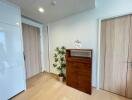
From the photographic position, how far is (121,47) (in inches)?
82.5

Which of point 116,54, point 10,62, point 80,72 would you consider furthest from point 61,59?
point 116,54

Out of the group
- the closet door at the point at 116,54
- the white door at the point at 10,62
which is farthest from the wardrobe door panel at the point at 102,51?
the white door at the point at 10,62

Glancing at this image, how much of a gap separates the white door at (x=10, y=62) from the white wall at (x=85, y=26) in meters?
1.44

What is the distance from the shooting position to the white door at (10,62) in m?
1.95

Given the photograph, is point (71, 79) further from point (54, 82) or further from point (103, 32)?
point (103, 32)

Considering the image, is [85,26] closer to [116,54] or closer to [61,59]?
[116,54]

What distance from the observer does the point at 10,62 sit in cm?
210

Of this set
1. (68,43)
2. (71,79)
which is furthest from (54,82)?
(68,43)

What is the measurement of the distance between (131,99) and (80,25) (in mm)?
2399

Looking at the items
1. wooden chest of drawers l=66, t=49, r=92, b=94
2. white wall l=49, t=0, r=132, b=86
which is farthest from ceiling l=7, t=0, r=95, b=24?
wooden chest of drawers l=66, t=49, r=92, b=94

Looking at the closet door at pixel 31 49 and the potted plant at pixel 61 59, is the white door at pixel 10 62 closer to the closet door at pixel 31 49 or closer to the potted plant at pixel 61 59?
the closet door at pixel 31 49

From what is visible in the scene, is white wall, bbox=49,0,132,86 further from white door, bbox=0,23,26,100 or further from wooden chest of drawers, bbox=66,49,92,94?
white door, bbox=0,23,26,100

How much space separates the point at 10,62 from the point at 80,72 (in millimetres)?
1868

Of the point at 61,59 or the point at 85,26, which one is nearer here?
the point at 85,26
